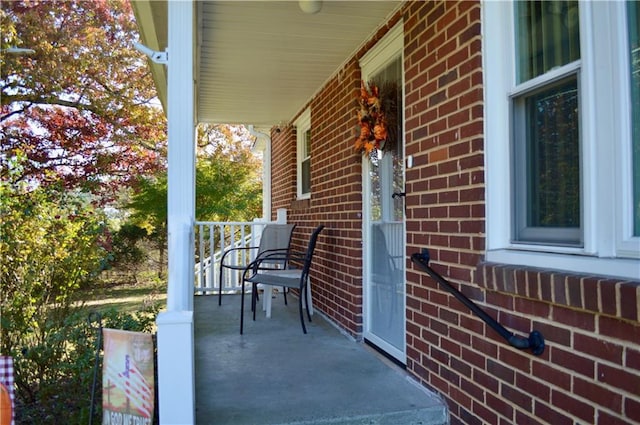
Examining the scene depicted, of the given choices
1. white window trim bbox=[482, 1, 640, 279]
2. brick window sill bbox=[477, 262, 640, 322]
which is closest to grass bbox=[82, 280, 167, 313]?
brick window sill bbox=[477, 262, 640, 322]

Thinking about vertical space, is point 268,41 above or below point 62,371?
above

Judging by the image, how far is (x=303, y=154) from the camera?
620 centimetres

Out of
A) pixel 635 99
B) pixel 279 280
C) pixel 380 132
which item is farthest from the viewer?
pixel 279 280

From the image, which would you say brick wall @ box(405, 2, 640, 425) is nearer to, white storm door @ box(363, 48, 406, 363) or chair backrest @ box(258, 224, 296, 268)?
white storm door @ box(363, 48, 406, 363)

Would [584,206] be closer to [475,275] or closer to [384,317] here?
[475,275]

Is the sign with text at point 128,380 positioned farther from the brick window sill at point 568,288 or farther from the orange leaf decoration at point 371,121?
the orange leaf decoration at point 371,121

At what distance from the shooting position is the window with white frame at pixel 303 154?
5.81 metres

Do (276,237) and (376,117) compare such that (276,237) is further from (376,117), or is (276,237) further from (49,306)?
(376,117)

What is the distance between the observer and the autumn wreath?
10.6 feet

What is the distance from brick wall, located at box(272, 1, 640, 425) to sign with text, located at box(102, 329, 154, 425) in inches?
54.5

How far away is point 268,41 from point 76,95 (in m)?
5.65

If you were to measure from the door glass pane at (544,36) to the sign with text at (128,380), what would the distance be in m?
1.89

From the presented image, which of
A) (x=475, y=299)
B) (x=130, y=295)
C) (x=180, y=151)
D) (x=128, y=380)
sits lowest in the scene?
(x=130, y=295)

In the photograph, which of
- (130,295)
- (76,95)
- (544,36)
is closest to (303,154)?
(76,95)
